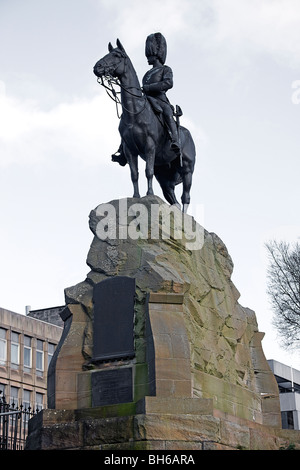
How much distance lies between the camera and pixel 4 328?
4566cm

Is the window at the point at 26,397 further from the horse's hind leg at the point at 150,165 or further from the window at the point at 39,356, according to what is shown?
the horse's hind leg at the point at 150,165

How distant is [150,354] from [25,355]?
3286cm

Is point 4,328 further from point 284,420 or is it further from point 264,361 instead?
point 264,361

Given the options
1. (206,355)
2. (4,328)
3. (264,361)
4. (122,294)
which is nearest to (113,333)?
(122,294)

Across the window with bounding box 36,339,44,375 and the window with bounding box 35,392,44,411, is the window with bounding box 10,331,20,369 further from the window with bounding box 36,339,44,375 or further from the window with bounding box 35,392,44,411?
the window with bounding box 35,392,44,411

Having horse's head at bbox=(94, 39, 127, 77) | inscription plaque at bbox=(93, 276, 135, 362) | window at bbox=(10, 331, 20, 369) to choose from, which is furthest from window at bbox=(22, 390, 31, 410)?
horse's head at bbox=(94, 39, 127, 77)

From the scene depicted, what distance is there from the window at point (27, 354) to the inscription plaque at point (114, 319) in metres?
31.7

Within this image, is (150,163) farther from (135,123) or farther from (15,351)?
(15,351)

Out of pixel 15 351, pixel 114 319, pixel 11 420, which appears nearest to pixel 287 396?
pixel 15 351

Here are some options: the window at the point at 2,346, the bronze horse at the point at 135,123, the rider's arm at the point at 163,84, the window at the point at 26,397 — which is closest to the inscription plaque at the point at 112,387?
the bronze horse at the point at 135,123

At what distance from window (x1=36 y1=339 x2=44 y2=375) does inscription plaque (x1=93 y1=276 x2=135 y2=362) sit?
3248cm

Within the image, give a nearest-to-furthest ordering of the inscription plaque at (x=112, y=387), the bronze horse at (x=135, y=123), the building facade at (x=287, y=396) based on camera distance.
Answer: the inscription plaque at (x=112, y=387) < the bronze horse at (x=135, y=123) < the building facade at (x=287, y=396)

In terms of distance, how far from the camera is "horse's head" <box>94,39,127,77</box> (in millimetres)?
17203

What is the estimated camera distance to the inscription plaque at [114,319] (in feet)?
51.6
